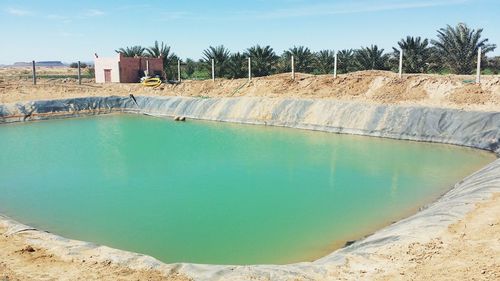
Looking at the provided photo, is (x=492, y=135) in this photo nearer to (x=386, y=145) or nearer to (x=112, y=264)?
(x=386, y=145)

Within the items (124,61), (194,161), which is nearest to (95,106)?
(124,61)

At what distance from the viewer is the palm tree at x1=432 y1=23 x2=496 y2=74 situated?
2289 cm

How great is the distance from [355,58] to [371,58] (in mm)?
1104

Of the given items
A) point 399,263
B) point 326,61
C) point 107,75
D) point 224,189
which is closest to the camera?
point 399,263

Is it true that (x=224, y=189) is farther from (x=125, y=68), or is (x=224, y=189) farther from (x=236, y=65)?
(x=125, y=68)

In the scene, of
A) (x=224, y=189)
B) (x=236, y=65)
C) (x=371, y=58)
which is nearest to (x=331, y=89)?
(x=371, y=58)

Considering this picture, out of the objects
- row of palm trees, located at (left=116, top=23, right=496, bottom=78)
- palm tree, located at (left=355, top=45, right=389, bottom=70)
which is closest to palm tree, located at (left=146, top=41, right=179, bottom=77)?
row of palm trees, located at (left=116, top=23, right=496, bottom=78)

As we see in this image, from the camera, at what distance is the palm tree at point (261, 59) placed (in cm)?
2869

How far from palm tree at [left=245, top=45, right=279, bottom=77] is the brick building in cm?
725

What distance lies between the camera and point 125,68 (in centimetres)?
3058

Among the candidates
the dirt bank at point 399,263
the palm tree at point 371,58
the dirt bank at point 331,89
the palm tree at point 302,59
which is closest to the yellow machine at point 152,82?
the dirt bank at point 331,89

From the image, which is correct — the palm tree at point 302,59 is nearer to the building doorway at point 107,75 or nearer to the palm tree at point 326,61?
the palm tree at point 326,61

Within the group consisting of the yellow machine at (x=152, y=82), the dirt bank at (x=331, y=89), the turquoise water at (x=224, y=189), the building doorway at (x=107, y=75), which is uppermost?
the building doorway at (x=107, y=75)

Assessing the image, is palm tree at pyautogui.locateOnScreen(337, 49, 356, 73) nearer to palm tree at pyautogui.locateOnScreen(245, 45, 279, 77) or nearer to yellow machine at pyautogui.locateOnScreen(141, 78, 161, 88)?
palm tree at pyautogui.locateOnScreen(245, 45, 279, 77)
